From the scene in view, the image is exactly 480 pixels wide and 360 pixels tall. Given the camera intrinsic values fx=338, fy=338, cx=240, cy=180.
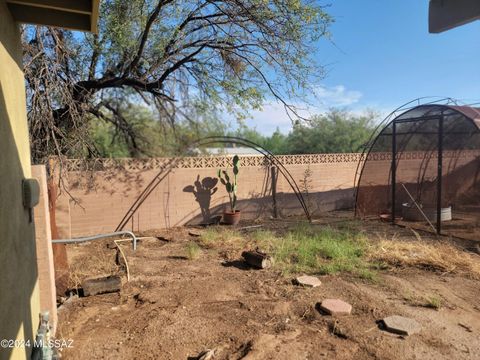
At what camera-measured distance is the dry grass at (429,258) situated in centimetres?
505

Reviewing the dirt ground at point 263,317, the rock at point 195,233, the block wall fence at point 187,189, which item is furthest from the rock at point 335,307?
the block wall fence at point 187,189

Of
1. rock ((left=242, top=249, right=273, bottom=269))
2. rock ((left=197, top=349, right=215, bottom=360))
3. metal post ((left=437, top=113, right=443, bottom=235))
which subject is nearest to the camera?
rock ((left=197, top=349, right=215, bottom=360))

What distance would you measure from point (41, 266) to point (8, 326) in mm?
1450

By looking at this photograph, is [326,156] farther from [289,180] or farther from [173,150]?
[173,150]

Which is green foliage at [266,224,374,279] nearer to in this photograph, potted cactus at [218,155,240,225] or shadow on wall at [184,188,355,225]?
potted cactus at [218,155,240,225]

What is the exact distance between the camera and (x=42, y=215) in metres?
3.10

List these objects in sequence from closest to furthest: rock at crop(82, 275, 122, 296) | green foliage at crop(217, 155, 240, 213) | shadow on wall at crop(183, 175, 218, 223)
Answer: rock at crop(82, 275, 122, 296), shadow on wall at crop(183, 175, 218, 223), green foliage at crop(217, 155, 240, 213)

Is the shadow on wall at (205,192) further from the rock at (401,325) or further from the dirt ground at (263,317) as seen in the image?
the rock at (401,325)

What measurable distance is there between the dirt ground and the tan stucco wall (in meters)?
0.95

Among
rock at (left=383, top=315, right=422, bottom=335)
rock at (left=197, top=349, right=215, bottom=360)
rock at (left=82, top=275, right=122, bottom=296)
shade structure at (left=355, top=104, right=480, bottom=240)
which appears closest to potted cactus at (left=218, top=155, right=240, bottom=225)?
shade structure at (left=355, top=104, right=480, bottom=240)

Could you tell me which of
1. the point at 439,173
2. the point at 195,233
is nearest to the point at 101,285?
the point at 195,233

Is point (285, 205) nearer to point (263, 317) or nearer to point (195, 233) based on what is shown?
point (195, 233)

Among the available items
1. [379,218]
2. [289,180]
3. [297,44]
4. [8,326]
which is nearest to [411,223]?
[379,218]

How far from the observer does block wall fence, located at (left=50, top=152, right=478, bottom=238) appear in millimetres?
7512
